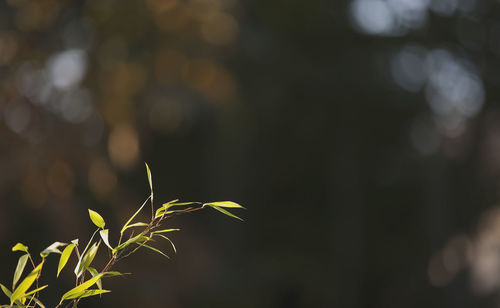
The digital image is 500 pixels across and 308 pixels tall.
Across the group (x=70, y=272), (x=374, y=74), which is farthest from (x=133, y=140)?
(x=374, y=74)

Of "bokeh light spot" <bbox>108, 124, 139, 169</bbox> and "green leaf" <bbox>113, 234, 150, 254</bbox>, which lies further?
"bokeh light spot" <bbox>108, 124, 139, 169</bbox>

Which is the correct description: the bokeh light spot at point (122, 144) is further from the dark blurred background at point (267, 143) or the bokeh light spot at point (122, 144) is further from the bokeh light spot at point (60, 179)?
the bokeh light spot at point (60, 179)

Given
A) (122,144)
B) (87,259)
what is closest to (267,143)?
(122,144)

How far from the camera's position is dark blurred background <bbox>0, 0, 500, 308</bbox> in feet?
13.1

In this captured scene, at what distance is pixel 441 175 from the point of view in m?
6.14

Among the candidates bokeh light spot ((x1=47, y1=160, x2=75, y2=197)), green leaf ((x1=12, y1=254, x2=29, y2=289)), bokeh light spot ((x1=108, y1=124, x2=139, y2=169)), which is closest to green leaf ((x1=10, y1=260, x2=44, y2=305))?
green leaf ((x1=12, y1=254, x2=29, y2=289))

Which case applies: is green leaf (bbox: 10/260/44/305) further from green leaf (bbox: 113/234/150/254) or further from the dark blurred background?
the dark blurred background

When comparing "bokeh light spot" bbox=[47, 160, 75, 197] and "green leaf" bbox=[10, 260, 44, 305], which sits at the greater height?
"green leaf" bbox=[10, 260, 44, 305]

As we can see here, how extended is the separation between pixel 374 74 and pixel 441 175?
3.95ft

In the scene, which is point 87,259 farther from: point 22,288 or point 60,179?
point 60,179

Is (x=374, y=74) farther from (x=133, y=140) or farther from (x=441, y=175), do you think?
(x=133, y=140)

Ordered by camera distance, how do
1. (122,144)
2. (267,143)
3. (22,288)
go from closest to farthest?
(22,288), (122,144), (267,143)

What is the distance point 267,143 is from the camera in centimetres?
675

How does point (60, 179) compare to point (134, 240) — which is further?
point (60, 179)
